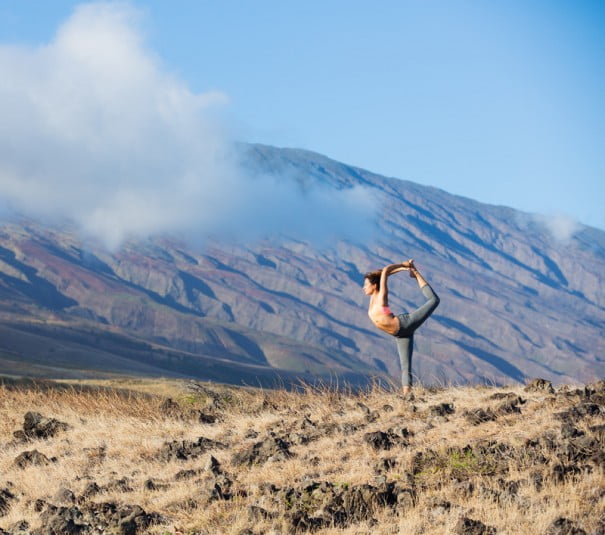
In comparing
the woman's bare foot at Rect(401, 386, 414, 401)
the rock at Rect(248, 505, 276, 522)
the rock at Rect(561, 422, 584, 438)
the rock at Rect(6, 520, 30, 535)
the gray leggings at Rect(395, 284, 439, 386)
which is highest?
the gray leggings at Rect(395, 284, 439, 386)

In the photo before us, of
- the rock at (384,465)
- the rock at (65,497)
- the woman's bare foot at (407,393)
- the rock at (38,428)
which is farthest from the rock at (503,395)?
the rock at (38,428)

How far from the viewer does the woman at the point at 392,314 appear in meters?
11.9

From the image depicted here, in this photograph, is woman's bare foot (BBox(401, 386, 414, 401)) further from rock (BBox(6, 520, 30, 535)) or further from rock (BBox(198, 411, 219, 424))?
rock (BBox(6, 520, 30, 535))

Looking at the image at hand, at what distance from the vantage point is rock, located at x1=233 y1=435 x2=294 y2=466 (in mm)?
9680

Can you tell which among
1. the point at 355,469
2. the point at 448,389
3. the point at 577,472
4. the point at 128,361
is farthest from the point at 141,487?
the point at 128,361

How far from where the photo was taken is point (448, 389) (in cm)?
1323

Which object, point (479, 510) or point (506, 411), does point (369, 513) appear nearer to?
point (479, 510)

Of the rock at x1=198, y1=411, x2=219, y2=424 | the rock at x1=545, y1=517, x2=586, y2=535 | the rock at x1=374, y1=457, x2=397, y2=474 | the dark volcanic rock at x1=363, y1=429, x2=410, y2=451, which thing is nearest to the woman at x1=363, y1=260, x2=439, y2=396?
the dark volcanic rock at x1=363, y1=429, x2=410, y2=451

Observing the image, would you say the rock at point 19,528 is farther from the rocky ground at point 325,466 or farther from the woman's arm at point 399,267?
the woman's arm at point 399,267

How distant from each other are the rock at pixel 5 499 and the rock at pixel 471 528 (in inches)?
182

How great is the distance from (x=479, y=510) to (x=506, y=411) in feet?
10.8

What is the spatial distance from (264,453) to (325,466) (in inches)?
35.0

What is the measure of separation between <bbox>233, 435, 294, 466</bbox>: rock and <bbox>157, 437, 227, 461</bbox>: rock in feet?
2.31

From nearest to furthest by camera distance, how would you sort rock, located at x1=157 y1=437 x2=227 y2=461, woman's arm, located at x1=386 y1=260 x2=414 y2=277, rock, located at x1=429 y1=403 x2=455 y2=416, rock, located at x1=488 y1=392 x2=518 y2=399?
rock, located at x1=157 y1=437 x2=227 y2=461 → rock, located at x1=429 y1=403 x2=455 y2=416 → rock, located at x1=488 y1=392 x2=518 y2=399 → woman's arm, located at x1=386 y1=260 x2=414 y2=277
